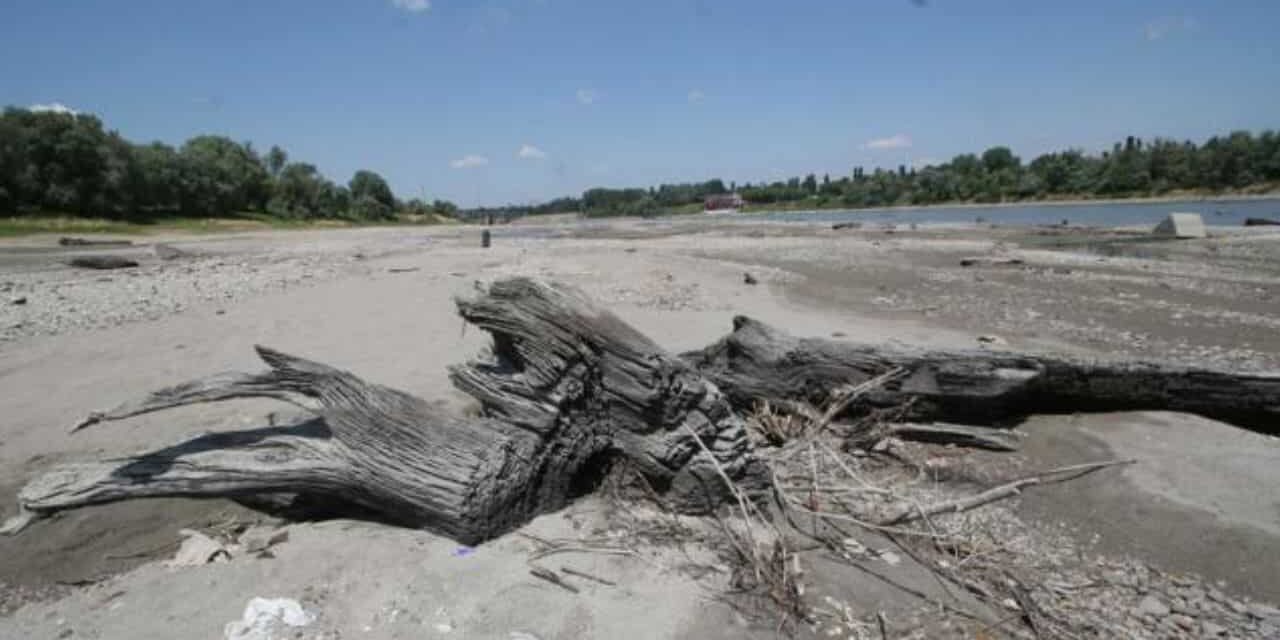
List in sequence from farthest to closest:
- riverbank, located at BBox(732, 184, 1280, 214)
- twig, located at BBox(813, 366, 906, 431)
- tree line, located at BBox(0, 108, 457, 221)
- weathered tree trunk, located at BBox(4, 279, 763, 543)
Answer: riverbank, located at BBox(732, 184, 1280, 214), tree line, located at BBox(0, 108, 457, 221), twig, located at BBox(813, 366, 906, 431), weathered tree trunk, located at BBox(4, 279, 763, 543)

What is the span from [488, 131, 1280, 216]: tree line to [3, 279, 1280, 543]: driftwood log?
105517 mm

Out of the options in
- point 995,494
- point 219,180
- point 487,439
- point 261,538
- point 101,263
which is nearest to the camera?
point 261,538

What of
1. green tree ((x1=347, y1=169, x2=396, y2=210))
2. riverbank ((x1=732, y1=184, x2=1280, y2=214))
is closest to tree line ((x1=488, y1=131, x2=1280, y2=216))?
riverbank ((x1=732, y1=184, x2=1280, y2=214))

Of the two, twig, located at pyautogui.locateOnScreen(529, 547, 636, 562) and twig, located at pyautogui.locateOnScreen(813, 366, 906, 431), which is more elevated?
twig, located at pyautogui.locateOnScreen(813, 366, 906, 431)

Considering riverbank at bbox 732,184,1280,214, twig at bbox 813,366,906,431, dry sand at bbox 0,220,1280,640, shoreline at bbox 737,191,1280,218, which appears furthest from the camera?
riverbank at bbox 732,184,1280,214

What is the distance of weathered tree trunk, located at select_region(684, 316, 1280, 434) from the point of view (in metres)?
5.43

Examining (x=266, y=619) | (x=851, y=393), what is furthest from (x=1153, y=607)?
(x=266, y=619)

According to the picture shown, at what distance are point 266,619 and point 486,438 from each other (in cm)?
147

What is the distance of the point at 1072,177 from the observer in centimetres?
9212

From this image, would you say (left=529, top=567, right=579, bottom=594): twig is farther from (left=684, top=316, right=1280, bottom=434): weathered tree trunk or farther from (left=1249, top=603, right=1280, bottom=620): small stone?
(left=1249, top=603, right=1280, bottom=620): small stone

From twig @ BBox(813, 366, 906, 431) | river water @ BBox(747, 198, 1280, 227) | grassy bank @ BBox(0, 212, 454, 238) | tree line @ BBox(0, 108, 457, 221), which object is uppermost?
tree line @ BBox(0, 108, 457, 221)

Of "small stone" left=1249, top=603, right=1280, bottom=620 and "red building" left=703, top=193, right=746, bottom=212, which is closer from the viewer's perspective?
"small stone" left=1249, top=603, right=1280, bottom=620

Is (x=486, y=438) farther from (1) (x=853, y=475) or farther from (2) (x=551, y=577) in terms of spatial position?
(1) (x=853, y=475)

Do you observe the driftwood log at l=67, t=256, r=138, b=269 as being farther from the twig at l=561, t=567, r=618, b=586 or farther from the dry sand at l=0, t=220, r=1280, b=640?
the twig at l=561, t=567, r=618, b=586
